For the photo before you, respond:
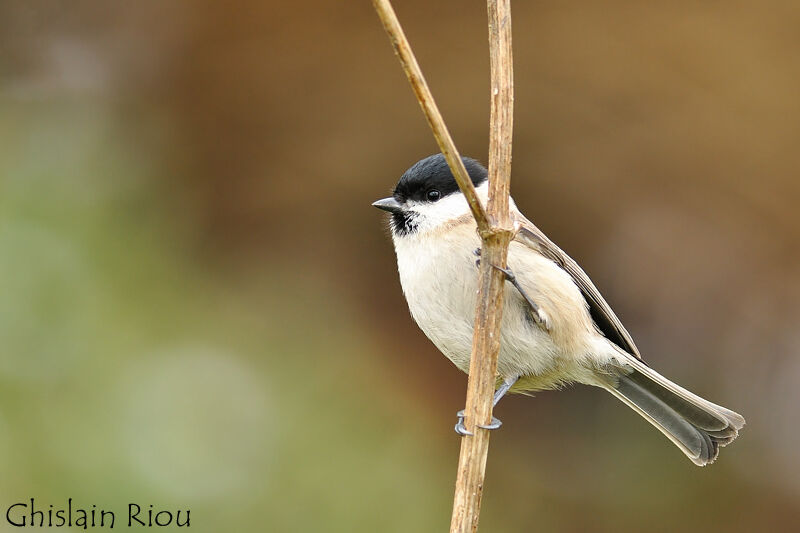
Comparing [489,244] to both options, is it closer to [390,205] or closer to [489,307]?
[489,307]

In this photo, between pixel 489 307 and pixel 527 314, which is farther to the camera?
pixel 527 314

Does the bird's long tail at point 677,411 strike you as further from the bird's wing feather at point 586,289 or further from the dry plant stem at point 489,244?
the dry plant stem at point 489,244

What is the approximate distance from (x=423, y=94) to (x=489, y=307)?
0.45m

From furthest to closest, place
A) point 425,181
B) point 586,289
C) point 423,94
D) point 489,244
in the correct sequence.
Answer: point 586,289 < point 425,181 < point 489,244 < point 423,94

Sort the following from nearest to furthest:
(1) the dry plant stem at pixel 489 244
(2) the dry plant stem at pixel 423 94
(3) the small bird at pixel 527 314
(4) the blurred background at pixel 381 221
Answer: (2) the dry plant stem at pixel 423 94, (1) the dry plant stem at pixel 489 244, (3) the small bird at pixel 527 314, (4) the blurred background at pixel 381 221

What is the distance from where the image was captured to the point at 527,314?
2111 mm

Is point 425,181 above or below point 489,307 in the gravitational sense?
above

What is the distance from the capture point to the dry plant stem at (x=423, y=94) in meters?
1.18

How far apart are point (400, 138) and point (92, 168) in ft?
4.27

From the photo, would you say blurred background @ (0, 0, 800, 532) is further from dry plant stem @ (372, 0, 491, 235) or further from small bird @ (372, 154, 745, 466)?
dry plant stem @ (372, 0, 491, 235)

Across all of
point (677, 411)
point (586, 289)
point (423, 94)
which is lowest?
point (677, 411)

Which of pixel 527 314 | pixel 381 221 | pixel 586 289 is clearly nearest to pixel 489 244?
pixel 527 314

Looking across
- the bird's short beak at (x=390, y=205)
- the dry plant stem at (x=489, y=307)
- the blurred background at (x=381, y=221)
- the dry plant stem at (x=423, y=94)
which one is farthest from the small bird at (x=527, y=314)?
the blurred background at (x=381, y=221)

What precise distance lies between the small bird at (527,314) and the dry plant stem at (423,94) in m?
0.67
